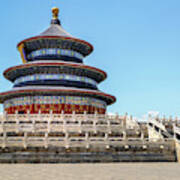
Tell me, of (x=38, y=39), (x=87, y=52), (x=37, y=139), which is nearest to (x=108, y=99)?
(x=87, y=52)

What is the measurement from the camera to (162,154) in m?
23.1

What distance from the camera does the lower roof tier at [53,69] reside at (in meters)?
43.0

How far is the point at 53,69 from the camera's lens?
44.1m

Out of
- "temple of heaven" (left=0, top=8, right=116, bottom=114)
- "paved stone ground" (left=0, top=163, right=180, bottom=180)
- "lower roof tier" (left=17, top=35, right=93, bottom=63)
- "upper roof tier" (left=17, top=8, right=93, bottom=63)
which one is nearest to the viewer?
"paved stone ground" (left=0, top=163, right=180, bottom=180)

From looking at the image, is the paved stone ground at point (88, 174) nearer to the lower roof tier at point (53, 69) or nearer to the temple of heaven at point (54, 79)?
the temple of heaven at point (54, 79)

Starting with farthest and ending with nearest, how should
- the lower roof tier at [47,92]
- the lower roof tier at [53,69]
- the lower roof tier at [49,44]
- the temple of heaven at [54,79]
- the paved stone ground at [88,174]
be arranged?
1. the lower roof tier at [49,44]
2. the lower roof tier at [53,69]
3. the temple of heaven at [54,79]
4. the lower roof tier at [47,92]
5. the paved stone ground at [88,174]

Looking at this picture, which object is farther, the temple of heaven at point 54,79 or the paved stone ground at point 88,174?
the temple of heaven at point 54,79

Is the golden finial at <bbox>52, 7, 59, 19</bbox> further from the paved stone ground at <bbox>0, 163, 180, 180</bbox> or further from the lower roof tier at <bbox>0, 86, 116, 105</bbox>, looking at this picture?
the paved stone ground at <bbox>0, 163, 180, 180</bbox>

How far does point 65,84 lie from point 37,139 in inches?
802

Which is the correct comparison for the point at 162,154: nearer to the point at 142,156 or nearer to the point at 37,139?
the point at 142,156

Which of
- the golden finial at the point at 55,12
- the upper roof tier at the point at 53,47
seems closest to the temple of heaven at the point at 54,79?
the upper roof tier at the point at 53,47

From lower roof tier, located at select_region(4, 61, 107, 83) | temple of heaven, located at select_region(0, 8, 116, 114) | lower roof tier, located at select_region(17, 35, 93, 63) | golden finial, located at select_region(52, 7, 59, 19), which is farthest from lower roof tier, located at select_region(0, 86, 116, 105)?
golden finial, located at select_region(52, 7, 59, 19)

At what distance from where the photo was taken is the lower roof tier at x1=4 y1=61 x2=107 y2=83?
43022 millimetres

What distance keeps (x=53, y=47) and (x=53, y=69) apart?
18.1 ft
